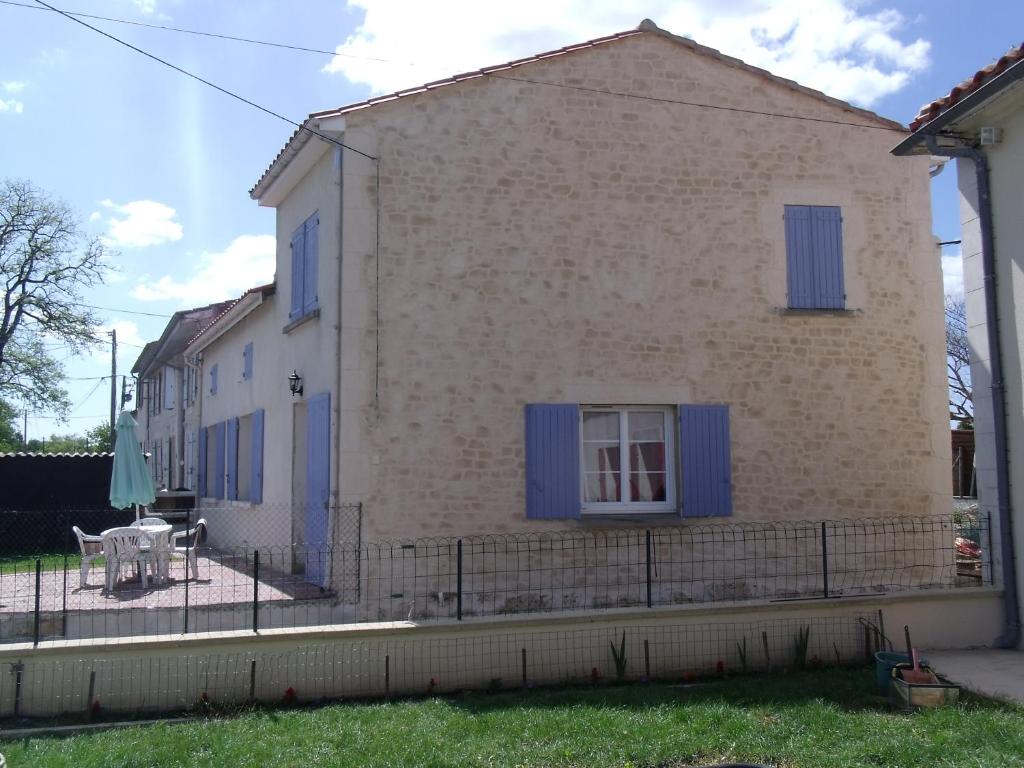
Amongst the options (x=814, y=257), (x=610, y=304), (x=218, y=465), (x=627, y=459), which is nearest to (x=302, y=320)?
(x=610, y=304)

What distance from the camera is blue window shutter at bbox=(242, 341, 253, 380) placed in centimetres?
1384

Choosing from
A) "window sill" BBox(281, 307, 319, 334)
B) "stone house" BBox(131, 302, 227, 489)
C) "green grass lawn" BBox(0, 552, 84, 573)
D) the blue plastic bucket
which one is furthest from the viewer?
"stone house" BBox(131, 302, 227, 489)

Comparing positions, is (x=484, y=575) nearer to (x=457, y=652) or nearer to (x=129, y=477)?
(x=457, y=652)

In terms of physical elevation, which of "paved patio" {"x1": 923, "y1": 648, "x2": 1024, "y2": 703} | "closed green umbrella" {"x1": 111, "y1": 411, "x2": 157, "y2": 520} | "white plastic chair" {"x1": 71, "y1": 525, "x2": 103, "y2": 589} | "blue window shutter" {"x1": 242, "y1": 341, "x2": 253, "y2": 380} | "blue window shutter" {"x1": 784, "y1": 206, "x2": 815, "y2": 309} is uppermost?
"blue window shutter" {"x1": 784, "y1": 206, "x2": 815, "y2": 309}

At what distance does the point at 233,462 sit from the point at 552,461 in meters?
6.92

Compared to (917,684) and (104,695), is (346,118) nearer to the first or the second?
(104,695)

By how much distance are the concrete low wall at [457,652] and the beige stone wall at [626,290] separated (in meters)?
1.95

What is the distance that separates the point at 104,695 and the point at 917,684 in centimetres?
617

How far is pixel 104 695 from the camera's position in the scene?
7164 mm

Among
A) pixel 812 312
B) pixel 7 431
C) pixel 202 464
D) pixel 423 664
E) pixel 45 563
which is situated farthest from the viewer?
pixel 7 431

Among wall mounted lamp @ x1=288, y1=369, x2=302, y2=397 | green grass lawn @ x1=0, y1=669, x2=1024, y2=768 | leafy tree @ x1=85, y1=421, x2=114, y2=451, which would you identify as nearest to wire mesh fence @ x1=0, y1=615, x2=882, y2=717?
green grass lawn @ x1=0, y1=669, x2=1024, y2=768

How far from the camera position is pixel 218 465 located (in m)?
16.2

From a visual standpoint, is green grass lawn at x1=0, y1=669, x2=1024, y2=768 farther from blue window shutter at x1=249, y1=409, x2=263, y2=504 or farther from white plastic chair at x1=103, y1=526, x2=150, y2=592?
blue window shutter at x1=249, y1=409, x2=263, y2=504

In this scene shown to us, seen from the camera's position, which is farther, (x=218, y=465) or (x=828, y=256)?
(x=218, y=465)
